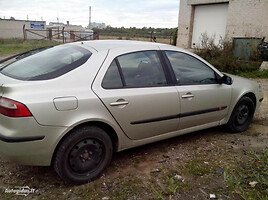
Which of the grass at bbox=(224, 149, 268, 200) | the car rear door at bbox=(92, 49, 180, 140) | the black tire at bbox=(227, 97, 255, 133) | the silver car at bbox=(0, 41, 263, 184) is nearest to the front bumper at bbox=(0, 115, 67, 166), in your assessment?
the silver car at bbox=(0, 41, 263, 184)

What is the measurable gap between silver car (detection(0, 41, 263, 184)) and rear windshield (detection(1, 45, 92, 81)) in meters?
0.01

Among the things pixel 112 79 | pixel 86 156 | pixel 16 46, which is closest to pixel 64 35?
pixel 16 46

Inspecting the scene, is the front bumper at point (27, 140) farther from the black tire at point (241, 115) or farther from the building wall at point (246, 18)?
the building wall at point (246, 18)

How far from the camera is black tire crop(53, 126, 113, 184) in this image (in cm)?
244

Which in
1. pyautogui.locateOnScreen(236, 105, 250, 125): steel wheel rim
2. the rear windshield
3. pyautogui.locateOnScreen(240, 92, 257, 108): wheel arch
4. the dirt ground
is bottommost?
the dirt ground

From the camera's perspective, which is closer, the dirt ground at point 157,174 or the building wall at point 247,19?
the dirt ground at point 157,174

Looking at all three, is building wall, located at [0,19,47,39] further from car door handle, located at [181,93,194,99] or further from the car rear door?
car door handle, located at [181,93,194,99]

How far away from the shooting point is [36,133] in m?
2.26

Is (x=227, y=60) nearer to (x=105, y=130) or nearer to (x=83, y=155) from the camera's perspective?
(x=105, y=130)

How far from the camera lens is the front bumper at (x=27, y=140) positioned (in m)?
2.21

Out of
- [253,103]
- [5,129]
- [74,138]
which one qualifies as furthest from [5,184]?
[253,103]

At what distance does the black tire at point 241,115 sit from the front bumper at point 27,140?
287cm

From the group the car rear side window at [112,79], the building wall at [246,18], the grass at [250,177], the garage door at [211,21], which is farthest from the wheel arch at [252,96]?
the garage door at [211,21]

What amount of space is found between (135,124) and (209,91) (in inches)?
51.6
